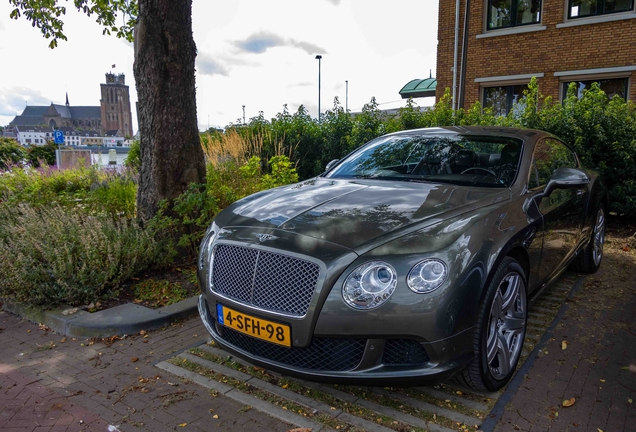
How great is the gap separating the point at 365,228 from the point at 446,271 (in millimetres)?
511

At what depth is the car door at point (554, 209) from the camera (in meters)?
3.53

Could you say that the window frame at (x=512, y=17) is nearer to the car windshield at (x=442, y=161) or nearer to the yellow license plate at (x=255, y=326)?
the car windshield at (x=442, y=161)

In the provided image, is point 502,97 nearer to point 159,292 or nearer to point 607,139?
point 607,139

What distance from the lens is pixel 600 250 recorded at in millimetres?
5496

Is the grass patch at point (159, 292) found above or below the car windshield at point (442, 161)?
below

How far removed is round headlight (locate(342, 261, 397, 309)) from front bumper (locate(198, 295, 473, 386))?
0.61ft

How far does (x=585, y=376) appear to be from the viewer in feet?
9.93

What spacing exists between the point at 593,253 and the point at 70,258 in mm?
5460

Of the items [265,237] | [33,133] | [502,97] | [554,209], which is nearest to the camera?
[265,237]

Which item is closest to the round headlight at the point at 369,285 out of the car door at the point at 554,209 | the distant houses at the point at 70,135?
the car door at the point at 554,209

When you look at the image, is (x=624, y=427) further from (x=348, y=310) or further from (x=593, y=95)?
(x=593, y=95)

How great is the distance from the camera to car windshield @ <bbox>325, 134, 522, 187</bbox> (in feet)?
11.7

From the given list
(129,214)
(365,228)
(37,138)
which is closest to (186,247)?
(129,214)

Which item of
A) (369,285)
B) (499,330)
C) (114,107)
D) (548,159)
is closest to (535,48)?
(548,159)
